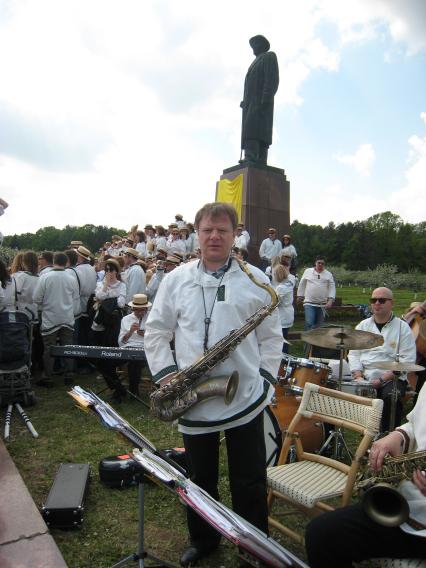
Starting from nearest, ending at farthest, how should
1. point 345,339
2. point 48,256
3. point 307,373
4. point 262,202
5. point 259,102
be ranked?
point 345,339
point 307,373
point 48,256
point 262,202
point 259,102

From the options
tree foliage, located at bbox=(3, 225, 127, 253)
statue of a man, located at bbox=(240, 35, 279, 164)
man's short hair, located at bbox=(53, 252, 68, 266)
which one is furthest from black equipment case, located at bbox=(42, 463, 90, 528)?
tree foliage, located at bbox=(3, 225, 127, 253)

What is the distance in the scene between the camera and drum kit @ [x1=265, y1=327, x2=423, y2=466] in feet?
15.9

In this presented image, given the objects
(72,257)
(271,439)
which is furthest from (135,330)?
(271,439)

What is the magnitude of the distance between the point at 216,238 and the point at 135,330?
426 centimetres

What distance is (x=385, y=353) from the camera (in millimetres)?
5535

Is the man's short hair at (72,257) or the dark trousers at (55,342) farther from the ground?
the man's short hair at (72,257)

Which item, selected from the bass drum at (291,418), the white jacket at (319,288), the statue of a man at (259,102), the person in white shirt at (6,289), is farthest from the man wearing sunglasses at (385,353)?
the statue of a man at (259,102)

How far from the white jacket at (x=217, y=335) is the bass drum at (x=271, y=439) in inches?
57.5

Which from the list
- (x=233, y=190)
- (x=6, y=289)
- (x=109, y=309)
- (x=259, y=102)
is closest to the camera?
(x=6, y=289)

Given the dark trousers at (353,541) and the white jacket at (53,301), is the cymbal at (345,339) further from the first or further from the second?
the white jacket at (53,301)

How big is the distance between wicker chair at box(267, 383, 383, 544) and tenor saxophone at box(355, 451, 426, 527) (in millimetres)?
729

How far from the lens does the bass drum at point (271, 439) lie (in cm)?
425

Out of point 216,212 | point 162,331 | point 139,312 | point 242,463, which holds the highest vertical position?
point 216,212

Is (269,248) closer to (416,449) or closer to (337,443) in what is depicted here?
(337,443)
